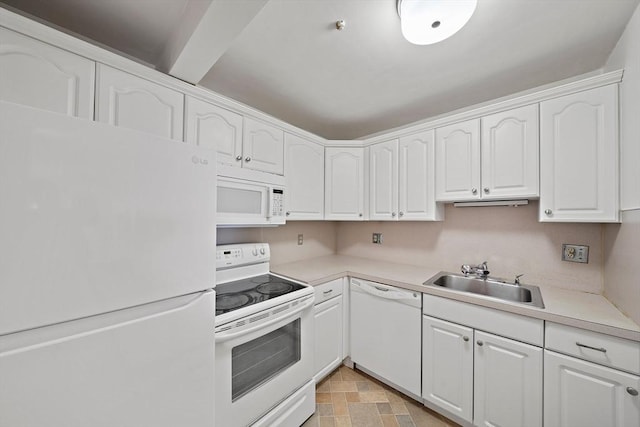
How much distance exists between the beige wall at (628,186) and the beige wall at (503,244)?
0.69 ft

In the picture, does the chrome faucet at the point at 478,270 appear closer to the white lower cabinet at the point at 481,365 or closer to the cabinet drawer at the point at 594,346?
the white lower cabinet at the point at 481,365

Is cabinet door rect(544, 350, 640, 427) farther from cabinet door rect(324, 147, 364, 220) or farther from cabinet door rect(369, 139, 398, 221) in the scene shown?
cabinet door rect(324, 147, 364, 220)

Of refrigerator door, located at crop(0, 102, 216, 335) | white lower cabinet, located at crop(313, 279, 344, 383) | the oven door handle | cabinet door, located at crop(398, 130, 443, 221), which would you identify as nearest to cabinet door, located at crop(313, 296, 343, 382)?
white lower cabinet, located at crop(313, 279, 344, 383)

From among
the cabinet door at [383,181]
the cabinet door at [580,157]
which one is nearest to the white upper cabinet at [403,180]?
the cabinet door at [383,181]

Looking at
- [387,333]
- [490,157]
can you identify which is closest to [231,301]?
[387,333]

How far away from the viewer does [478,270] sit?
6.00 feet

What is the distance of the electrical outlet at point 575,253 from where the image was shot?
1.50 metres

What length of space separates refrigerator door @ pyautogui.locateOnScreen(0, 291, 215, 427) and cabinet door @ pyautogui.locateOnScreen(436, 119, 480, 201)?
1804 mm

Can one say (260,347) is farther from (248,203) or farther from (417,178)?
(417,178)

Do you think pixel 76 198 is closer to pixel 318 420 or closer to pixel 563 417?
pixel 318 420

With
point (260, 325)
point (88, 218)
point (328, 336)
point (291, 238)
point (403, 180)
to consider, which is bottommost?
point (328, 336)

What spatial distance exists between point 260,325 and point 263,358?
10.6 inches

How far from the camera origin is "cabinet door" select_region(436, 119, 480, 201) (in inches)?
66.8

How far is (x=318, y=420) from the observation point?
1525mm
